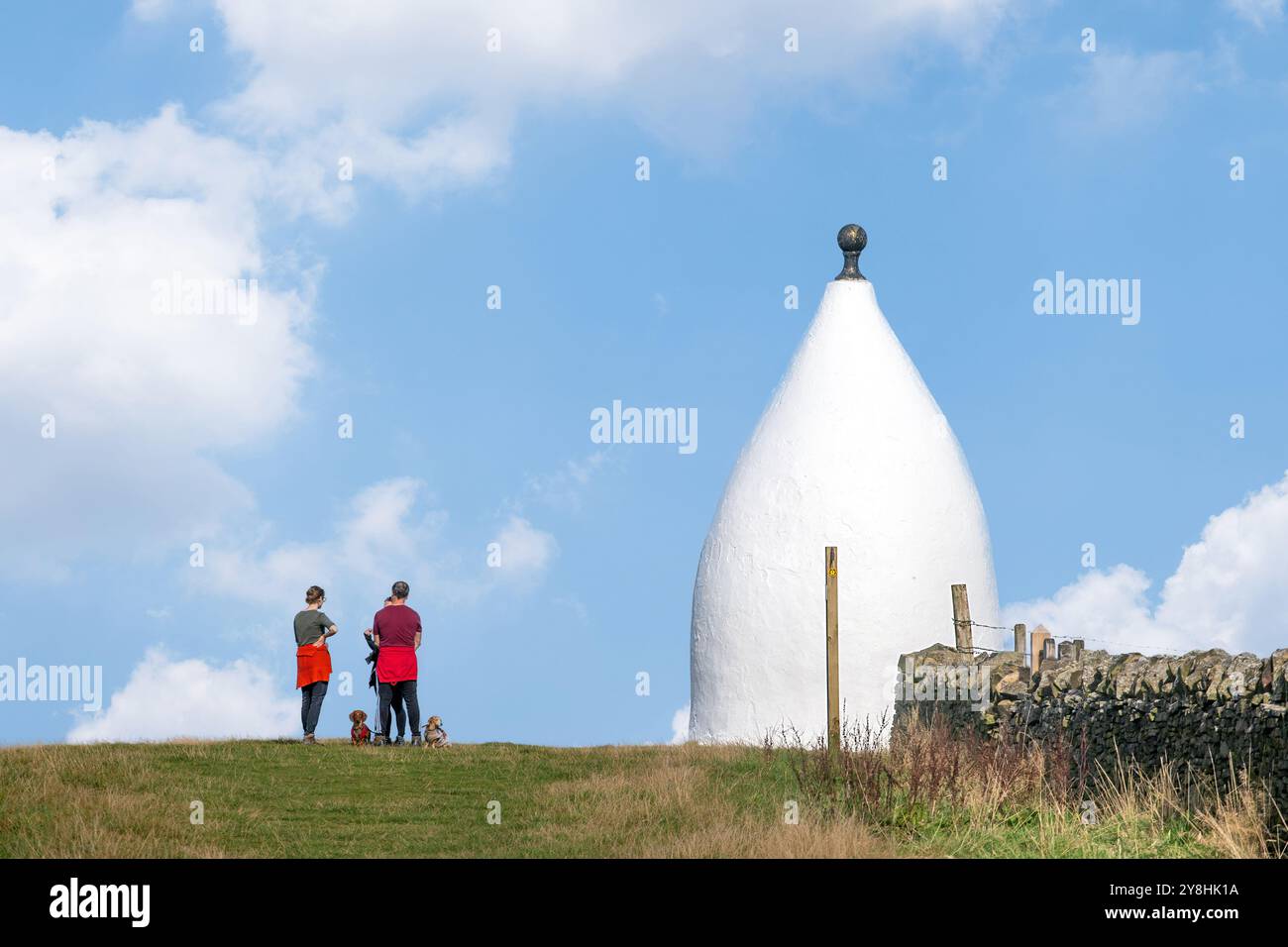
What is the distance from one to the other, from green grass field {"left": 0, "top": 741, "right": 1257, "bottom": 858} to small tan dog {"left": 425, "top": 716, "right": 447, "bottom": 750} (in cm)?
117

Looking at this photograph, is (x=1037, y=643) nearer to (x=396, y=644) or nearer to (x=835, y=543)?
(x=835, y=543)

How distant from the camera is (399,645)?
14.7 meters

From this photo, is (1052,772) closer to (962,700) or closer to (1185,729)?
(1185,729)

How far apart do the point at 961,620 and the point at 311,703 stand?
301 inches

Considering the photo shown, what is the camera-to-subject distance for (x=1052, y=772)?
1195cm

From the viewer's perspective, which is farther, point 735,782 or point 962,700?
point 962,700

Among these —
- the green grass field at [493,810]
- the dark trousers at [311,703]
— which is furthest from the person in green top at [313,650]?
the green grass field at [493,810]

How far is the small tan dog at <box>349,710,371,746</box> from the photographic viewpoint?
15039mm

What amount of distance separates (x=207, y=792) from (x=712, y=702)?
357 inches

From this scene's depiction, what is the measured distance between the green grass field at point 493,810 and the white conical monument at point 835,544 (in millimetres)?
5347

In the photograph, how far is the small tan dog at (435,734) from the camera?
49.3ft

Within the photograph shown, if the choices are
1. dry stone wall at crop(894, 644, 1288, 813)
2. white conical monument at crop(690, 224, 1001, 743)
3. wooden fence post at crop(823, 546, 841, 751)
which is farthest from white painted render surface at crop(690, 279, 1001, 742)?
wooden fence post at crop(823, 546, 841, 751)

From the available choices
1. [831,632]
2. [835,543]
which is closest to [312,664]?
[831,632]
